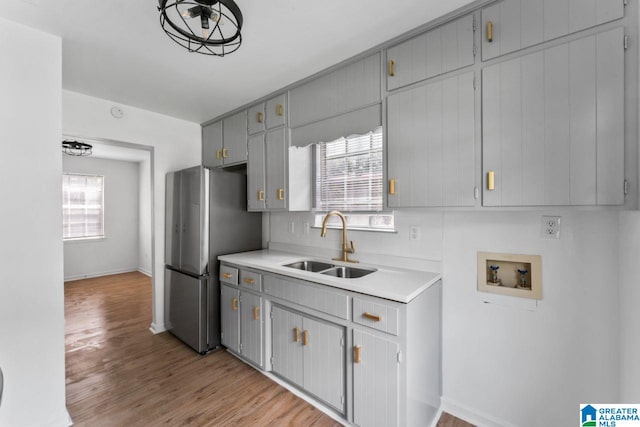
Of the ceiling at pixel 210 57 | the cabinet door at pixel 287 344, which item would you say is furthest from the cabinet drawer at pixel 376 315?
the ceiling at pixel 210 57

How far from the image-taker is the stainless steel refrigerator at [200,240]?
2.83 m

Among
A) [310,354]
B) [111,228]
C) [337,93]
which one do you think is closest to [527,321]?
[310,354]

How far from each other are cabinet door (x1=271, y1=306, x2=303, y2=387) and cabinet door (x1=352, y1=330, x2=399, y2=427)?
51 centimetres

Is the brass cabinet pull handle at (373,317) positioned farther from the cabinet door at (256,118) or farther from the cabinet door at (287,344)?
the cabinet door at (256,118)

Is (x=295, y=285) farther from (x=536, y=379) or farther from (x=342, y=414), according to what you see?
(x=536, y=379)

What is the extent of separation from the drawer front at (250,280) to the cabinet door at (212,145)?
1.45 meters

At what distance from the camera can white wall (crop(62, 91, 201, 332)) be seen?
2795 millimetres

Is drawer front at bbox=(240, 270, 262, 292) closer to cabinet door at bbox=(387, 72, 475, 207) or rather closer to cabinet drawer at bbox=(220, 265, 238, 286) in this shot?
cabinet drawer at bbox=(220, 265, 238, 286)

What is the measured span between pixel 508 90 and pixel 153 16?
2047 millimetres

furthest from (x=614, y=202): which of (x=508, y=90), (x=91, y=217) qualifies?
(x=91, y=217)

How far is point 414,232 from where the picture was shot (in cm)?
214

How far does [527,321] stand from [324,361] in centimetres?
129

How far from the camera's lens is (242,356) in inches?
104

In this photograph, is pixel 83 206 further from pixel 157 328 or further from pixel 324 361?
pixel 324 361
